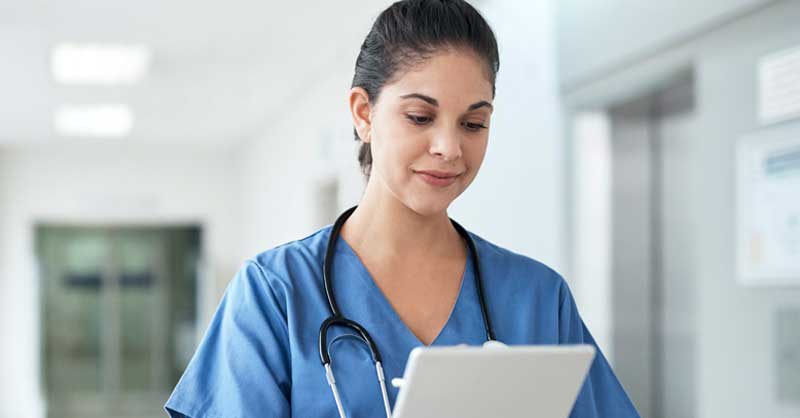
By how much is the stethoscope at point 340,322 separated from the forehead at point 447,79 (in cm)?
→ 24

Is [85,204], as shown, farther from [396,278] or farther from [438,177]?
[438,177]

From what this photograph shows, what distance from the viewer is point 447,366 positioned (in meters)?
0.89

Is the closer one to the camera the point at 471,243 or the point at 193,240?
the point at 471,243

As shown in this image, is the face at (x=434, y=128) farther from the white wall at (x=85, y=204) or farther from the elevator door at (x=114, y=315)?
the elevator door at (x=114, y=315)

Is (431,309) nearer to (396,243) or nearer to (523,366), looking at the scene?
(396,243)

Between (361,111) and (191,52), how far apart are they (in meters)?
4.28

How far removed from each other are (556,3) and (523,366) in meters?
2.51

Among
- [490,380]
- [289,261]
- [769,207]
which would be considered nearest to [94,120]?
[769,207]

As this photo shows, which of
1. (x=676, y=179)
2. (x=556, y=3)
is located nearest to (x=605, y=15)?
(x=556, y=3)

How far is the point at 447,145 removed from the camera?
113 cm

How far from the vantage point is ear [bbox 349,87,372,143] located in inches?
49.4

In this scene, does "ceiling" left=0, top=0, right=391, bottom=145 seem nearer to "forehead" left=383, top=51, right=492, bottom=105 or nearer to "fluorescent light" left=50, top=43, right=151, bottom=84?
"fluorescent light" left=50, top=43, right=151, bottom=84

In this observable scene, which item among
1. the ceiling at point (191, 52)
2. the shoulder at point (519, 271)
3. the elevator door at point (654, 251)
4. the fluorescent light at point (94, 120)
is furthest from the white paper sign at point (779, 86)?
the fluorescent light at point (94, 120)

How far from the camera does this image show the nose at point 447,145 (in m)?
1.13
